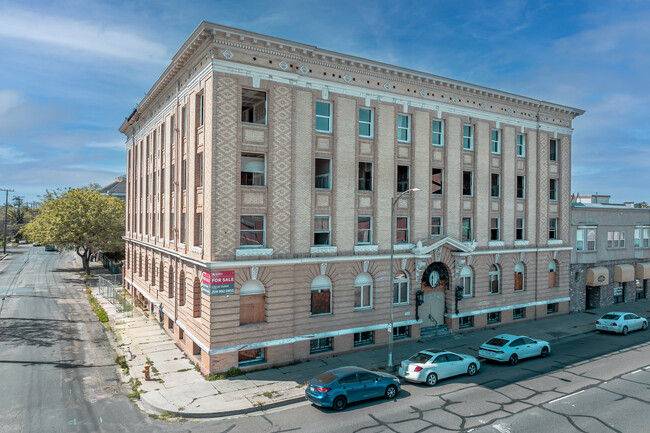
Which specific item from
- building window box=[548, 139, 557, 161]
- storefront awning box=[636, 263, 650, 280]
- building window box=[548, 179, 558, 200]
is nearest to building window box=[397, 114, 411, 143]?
building window box=[548, 139, 557, 161]

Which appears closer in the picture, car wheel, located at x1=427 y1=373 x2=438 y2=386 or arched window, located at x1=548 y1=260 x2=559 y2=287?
car wheel, located at x1=427 y1=373 x2=438 y2=386

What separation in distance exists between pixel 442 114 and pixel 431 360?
16.9 metres

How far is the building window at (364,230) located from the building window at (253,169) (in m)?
6.73

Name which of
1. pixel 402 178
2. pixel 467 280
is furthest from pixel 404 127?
pixel 467 280

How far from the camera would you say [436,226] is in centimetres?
2981

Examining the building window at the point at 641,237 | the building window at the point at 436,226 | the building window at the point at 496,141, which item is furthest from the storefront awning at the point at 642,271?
the building window at the point at 436,226

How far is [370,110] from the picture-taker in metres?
27.1

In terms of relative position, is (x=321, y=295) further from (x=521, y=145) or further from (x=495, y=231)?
(x=521, y=145)

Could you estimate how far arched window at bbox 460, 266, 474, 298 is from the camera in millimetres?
30969

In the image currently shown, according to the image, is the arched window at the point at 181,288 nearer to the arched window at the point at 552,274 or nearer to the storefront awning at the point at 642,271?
the arched window at the point at 552,274

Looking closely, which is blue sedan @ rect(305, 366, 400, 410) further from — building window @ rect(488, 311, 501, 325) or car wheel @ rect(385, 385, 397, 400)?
building window @ rect(488, 311, 501, 325)

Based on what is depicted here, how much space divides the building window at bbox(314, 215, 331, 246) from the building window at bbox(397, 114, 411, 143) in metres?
7.68

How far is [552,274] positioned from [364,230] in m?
19.7

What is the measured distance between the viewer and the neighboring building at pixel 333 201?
2231cm
